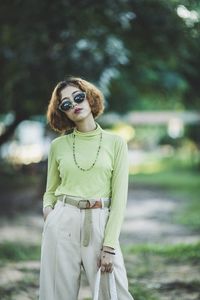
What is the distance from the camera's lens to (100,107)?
3025 millimetres

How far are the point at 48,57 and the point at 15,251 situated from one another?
2666 mm

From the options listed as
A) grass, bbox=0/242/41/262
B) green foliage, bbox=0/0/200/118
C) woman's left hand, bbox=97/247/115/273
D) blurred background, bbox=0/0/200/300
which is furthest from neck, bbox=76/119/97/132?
grass, bbox=0/242/41/262

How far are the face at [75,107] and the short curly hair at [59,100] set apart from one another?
36mm

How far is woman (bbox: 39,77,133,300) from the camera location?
2754mm

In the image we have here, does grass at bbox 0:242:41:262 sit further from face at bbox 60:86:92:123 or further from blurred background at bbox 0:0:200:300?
face at bbox 60:86:92:123

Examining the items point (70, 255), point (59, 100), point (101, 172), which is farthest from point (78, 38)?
point (70, 255)

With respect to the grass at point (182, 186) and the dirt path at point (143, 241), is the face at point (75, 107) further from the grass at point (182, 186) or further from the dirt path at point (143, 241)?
the grass at point (182, 186)

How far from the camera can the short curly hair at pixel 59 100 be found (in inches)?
117

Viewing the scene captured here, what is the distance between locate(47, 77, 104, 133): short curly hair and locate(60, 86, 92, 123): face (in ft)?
0.12

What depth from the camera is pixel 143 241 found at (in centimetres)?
840

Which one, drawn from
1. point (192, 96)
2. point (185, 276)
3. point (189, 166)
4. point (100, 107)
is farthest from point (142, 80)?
point (189, 166)

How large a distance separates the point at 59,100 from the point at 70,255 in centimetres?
85

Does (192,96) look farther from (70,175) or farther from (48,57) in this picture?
(70,175)

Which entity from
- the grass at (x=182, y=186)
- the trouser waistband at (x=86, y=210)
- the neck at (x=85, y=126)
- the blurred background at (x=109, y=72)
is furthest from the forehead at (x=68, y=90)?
the grass at (x=182, y=186)
